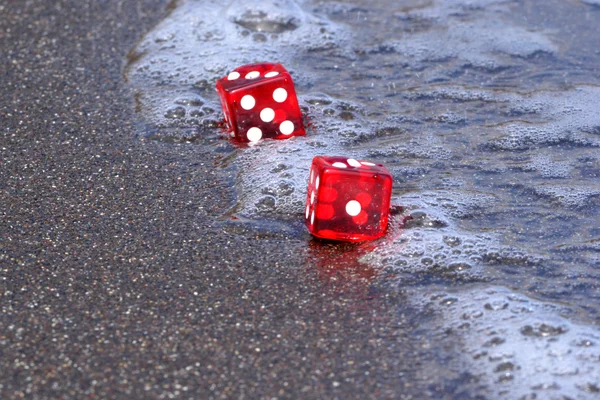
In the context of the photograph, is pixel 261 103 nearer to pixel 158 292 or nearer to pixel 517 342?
pixel 158 292

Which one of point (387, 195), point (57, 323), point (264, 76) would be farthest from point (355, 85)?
point (57, 323)

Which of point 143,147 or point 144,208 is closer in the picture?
point 144,208

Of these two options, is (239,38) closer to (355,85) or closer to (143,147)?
(355,85)

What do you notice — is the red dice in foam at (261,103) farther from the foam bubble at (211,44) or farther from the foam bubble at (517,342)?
the foam bubble at (517,342)

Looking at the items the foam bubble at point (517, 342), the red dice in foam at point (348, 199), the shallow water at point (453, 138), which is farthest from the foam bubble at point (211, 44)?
the foam bubble at point (517, 342)

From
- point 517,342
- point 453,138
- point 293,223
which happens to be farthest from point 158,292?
point 453,138
